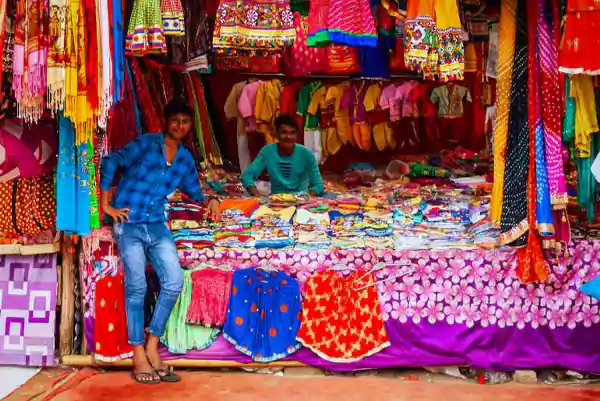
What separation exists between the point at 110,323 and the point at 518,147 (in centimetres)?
268

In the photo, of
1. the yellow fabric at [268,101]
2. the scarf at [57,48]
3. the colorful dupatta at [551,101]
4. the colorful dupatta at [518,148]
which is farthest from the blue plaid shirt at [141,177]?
the yellow fabric at [268,101]

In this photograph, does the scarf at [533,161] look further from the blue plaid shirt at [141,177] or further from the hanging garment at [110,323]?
the hanging garment at [110,323]

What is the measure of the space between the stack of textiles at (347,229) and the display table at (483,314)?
34cm

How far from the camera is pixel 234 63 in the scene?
8742 millimetres

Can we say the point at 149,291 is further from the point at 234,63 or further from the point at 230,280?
the point at 234,63

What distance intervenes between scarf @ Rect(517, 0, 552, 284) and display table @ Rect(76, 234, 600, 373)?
0.17 metres

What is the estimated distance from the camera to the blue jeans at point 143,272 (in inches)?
198

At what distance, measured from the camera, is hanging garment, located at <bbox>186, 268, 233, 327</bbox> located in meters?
5.20

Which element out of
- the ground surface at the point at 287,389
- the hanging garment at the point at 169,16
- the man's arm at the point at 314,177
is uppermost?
the hanging garment at the point at 169,16

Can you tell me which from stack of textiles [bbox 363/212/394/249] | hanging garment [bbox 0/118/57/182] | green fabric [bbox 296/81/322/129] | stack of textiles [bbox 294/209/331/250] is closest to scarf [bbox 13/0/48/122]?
hanging garment [bbox 0/118/57/182]

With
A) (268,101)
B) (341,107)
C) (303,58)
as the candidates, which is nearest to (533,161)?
(303,58)

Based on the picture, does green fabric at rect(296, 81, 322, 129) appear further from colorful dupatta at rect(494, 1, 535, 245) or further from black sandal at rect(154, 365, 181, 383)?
black sandal at rect(154, 365, 181, 383)

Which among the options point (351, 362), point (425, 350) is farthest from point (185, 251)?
point (425, 350)

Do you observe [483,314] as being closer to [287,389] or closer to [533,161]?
[533,161]
